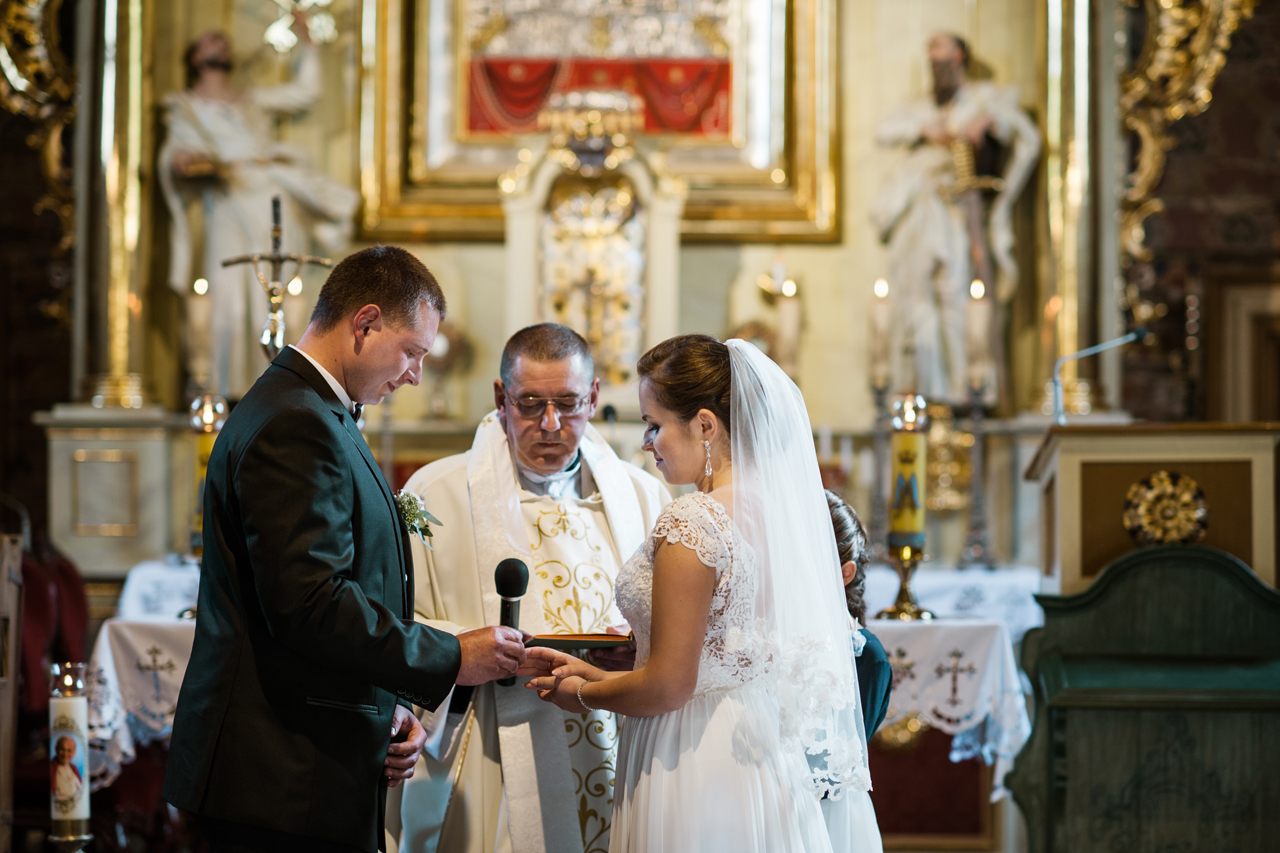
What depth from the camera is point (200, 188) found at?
6.80 metres

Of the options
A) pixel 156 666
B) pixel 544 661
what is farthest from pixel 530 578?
pixel 156 666

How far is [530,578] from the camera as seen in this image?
134 inches

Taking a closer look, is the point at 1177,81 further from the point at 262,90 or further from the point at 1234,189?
the point at 262,90

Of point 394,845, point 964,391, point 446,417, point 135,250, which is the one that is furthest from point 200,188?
point 394,845

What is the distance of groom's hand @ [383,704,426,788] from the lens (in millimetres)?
2705

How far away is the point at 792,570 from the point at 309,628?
0.97 meters

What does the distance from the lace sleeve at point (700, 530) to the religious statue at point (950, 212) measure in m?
4.14

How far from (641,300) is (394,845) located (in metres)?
3.71

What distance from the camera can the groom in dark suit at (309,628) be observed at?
243 centimetres

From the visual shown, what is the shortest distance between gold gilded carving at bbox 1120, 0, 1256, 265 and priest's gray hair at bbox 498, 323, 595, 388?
13.9ft

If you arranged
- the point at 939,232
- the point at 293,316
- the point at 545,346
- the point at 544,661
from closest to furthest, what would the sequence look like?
the point at 544,661, the point at 545,346, the point at 293,316, the point at 939,232

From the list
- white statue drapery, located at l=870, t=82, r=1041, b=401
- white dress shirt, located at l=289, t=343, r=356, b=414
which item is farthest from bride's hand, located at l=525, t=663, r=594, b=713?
white statue drapery, located at l=870, t=82, r=1041, b=401

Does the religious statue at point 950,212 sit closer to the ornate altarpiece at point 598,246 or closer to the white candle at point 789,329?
the white candle at point 789,329

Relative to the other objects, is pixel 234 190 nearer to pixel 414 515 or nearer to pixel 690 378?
pixel 414 515
